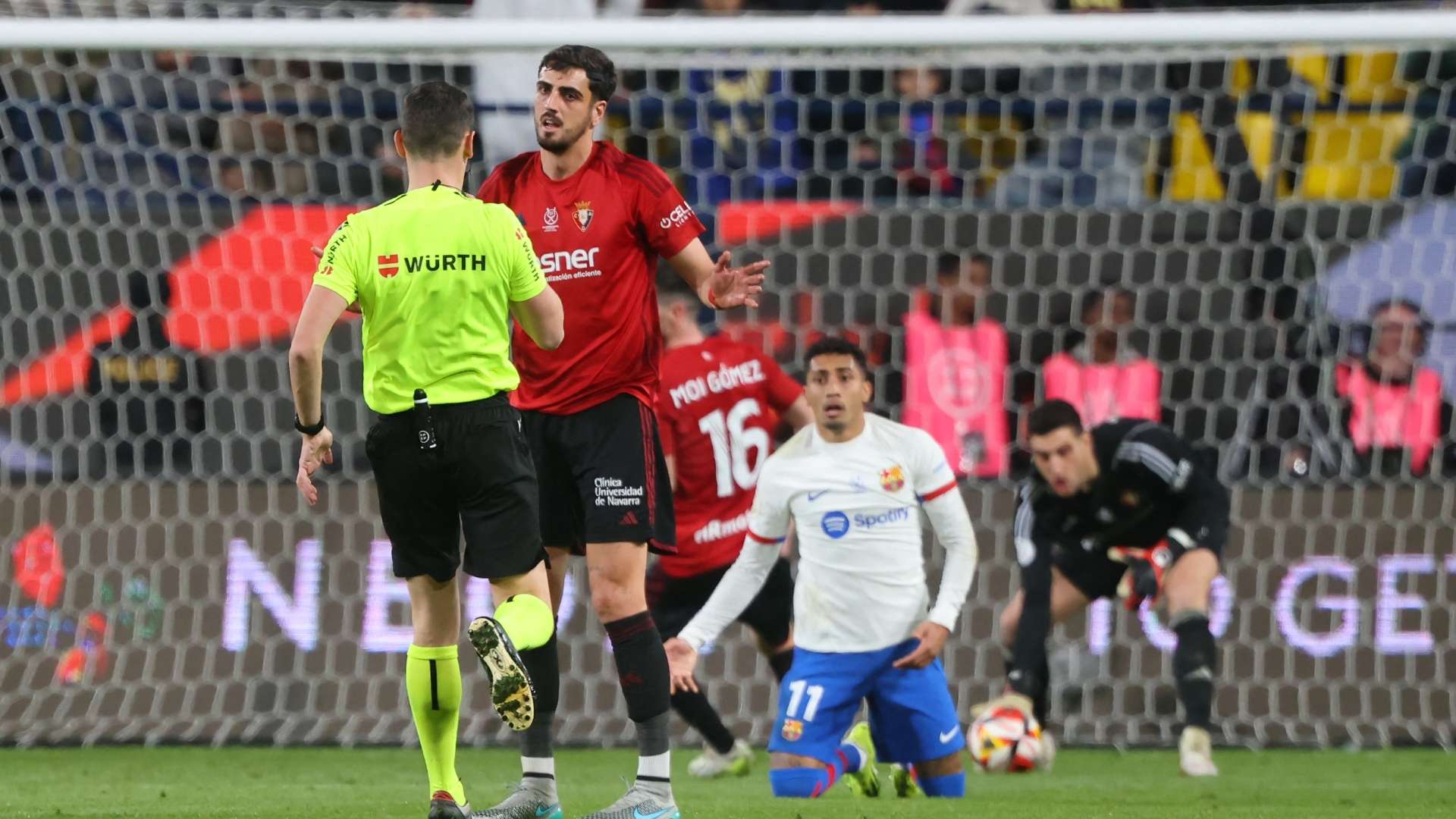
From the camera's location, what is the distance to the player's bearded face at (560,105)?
5.18 metres

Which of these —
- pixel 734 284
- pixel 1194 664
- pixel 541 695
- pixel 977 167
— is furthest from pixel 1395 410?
pixel 541 695

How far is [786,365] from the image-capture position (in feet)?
30.9

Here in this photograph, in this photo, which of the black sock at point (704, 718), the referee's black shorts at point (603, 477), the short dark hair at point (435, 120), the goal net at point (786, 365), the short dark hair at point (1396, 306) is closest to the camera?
the short dark hair at point (435, 120)

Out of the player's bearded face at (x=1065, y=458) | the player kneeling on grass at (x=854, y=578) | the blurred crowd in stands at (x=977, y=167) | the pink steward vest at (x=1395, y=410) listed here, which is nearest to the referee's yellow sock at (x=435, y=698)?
the player kneeling on grass at (x=854, y=578)

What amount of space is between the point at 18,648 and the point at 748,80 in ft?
16.2

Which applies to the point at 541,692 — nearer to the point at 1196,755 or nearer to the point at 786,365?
the point at 1196,755

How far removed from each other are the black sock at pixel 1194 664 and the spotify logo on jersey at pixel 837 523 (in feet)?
6.26

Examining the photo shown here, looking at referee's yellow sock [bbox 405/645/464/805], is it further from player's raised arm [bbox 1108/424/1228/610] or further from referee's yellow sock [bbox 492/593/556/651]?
player's raised arm [bbox 1108/424/1228/610]

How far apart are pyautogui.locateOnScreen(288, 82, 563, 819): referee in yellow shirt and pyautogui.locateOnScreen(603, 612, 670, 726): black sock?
0.42 m

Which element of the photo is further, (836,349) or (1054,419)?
(1054,419)

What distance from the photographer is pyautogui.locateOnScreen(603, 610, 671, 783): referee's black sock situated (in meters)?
4.93

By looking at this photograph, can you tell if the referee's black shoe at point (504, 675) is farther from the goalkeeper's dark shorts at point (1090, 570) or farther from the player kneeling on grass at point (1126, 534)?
the goalkeeper's dark shorts at point (1090, 570)

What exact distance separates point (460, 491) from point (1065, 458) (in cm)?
387

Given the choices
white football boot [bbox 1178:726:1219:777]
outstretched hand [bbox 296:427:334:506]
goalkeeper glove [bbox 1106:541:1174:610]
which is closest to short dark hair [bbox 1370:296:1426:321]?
goalkeeper glove [bbox 1106:541:1174:610]
